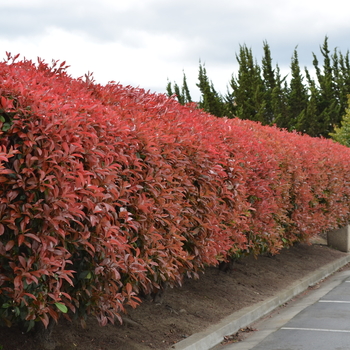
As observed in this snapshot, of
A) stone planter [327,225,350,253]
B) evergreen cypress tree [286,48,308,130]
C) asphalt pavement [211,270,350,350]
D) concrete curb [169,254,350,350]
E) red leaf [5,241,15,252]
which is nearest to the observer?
red leaf [5,241,15,252]

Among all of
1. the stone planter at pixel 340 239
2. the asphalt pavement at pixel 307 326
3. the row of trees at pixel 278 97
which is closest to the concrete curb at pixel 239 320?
the asphalt pavement at pixel 307 326

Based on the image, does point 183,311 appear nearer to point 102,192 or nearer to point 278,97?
point 102,192

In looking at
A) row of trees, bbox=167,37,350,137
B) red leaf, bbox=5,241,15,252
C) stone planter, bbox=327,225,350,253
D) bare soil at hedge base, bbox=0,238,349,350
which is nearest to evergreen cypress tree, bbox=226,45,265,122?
row of trees, bbox=167,37,350,137

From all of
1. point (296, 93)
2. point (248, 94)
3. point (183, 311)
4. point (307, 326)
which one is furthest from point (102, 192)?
point (296, 93)

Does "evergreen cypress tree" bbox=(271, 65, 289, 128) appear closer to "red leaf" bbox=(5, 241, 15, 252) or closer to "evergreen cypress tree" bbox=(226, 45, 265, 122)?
"evergreen cypress tree" bbox=(226, 45, 265, 122)

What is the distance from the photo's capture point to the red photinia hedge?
4.26m

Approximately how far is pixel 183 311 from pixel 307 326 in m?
1.78

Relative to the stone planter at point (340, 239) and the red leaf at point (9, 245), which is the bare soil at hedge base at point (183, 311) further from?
the stone planter at point (340, 239)

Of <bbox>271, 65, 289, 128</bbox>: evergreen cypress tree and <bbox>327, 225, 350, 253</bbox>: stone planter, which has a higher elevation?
<bbox>271, 65, 289, 128</bbox>: evergreen cypress tree

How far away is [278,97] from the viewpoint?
135 feet

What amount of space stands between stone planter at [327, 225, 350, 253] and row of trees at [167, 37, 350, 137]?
1864cm

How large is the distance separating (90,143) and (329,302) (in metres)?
6.26

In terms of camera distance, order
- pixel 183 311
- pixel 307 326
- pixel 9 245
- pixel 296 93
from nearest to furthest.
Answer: pixel 9 245 < pixel 183 311 < pixel 307 326 < pixel 296 93

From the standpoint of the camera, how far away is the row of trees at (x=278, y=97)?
36938 millimetres
